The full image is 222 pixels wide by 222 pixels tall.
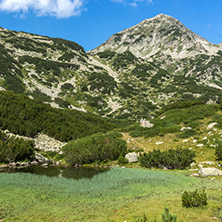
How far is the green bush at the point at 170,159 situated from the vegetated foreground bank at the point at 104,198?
385 centimetres

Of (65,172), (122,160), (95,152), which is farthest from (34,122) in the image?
(122,160)

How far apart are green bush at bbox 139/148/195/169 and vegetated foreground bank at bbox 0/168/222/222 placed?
385 cm

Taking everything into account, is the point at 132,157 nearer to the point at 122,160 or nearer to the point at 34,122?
the point at 122,160

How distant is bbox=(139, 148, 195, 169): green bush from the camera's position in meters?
18.9

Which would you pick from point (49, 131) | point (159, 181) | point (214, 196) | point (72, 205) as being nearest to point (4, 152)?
point (49, 131)

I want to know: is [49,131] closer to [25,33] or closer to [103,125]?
[103,125]

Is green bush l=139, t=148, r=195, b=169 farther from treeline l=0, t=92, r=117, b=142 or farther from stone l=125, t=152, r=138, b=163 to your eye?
treeline l=0, t=92, r=117, b=142

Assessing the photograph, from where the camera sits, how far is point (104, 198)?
11.5 metres

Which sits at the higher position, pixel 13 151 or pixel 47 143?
pixel 47 143

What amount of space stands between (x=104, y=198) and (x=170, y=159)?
10.4 m

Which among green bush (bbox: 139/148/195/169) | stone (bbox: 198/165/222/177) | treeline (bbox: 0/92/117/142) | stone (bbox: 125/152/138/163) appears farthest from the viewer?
treeline (bbox: 0/92/117/142)

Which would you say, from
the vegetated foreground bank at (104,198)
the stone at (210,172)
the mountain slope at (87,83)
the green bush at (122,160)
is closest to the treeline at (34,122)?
the green bush at (122,160)

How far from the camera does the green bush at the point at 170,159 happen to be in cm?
1888

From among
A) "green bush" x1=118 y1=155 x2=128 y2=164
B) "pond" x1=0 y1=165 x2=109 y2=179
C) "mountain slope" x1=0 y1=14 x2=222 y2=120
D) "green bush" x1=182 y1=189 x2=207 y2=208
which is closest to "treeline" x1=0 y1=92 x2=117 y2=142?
"pond" x1=0 y1=165 x2=109 y2=179
